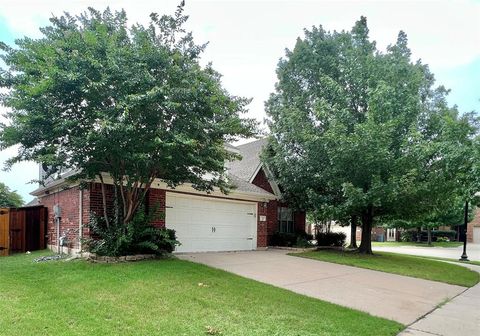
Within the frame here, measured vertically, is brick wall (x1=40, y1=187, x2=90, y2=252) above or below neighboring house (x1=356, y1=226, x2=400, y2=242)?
above

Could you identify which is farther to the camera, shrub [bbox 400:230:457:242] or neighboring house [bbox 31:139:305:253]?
shrub [bbox 400:230:457:242]

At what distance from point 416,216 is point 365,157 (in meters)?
4.93

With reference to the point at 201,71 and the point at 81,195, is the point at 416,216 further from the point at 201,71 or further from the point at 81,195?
the point at 81,195

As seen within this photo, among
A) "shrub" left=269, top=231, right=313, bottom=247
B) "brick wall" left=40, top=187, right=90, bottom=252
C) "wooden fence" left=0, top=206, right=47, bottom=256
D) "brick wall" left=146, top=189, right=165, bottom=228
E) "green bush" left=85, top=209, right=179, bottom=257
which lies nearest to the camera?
"green bush" left=85, top=209, right=179, bottom=257

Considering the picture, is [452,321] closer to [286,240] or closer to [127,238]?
[127,238]

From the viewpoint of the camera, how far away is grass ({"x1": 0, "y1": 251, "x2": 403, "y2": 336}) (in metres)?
5.02

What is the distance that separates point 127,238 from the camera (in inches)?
380

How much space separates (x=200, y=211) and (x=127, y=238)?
14.4 feet

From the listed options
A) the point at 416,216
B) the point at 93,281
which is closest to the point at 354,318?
the point at 93,281

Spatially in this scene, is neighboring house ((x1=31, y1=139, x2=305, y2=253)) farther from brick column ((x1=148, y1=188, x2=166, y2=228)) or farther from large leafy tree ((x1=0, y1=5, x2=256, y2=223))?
large leafy tree ((x1=0, y1=5, x2=256, y2=223))

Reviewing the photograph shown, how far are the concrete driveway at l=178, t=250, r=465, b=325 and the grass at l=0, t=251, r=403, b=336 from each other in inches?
28.8

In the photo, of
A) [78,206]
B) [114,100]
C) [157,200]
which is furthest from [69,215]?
[114,100]

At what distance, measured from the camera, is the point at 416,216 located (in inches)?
631

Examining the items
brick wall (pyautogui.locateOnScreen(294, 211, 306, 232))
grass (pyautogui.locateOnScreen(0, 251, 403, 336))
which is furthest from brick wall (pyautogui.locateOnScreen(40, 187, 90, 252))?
brick wall (pyautogui.locateOnScreen(294, 211, 306, 232))
